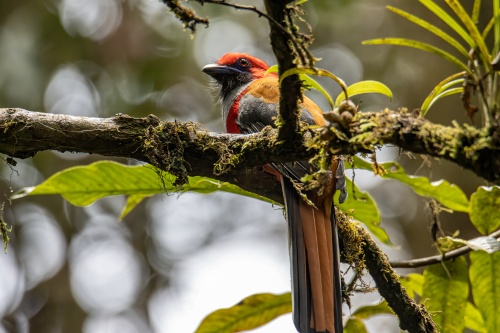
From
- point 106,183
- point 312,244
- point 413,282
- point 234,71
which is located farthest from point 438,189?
point 234,71

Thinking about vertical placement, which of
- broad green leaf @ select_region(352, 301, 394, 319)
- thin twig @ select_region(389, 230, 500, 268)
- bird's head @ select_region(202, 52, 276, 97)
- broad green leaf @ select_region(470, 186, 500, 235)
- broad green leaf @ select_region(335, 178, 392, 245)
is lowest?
broad green leaf @ select_region(352, 301, 394, 319)

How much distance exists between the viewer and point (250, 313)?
287 centimetres

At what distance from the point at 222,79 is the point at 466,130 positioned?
2.93 meters

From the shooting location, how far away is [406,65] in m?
6.96

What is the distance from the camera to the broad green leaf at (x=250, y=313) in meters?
2.82

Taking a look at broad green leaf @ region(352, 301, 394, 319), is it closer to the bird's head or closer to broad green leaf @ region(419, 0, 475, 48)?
broad green leaf @ region(419, 0, 475, 48)

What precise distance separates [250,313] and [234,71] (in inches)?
76.7

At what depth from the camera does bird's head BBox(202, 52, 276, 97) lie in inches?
169

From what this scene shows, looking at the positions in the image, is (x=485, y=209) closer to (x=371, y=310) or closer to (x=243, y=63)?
(x=371, y=310)

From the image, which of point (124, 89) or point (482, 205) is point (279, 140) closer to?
point (482, 205)

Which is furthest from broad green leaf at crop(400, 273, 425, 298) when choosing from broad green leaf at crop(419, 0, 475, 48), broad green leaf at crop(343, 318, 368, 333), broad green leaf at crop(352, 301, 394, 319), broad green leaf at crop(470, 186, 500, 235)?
broad green leaf at crop(419, 0, 475, 48)

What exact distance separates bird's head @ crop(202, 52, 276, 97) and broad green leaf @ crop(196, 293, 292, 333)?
5.94 ft

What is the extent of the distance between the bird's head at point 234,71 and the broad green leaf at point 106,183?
5.16ft

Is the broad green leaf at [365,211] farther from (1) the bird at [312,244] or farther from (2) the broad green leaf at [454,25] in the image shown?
(2) the broad green leaf at [454,25]
